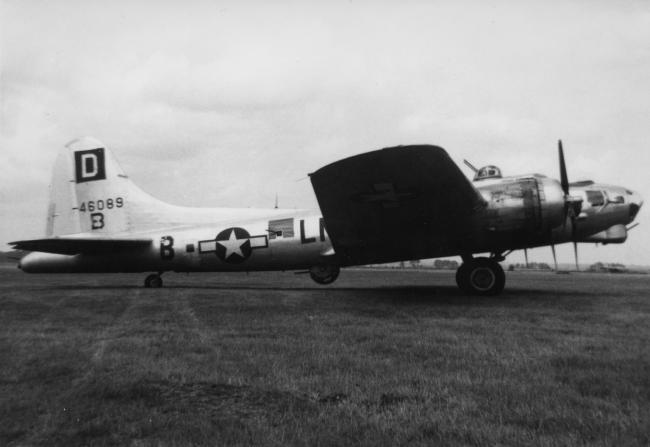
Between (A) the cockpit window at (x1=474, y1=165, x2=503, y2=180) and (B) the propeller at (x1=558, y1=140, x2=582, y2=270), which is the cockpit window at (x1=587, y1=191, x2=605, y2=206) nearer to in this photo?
(B) the propeller at (x1=558, y1=140, x2=582, y2=270)

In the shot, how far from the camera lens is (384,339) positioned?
5531 millimetres

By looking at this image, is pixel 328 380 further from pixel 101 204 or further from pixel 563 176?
pixel 101 204

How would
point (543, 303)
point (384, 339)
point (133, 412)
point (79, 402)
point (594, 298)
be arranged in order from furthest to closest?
point (594, 298), point (543, 303), point (384, 339), point (79, 402), point (133, 412)

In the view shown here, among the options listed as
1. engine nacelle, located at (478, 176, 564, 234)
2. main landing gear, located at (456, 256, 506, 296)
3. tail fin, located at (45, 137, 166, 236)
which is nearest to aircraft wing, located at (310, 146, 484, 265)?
engine nacelle, located at (478, 176, 564, 234)

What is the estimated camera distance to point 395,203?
34.6ft

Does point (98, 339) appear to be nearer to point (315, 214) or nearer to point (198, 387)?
point (198, 387)

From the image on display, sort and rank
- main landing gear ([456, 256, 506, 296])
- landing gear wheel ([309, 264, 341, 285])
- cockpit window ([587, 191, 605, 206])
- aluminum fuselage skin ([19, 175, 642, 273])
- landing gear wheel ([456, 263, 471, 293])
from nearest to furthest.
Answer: aluminum fuselage skin ([19, 175, 642, 273]), cockpit window ([587, 191, 605, 206]), main landing gear ([456, 256, 506, 296]), landing gear wheel ([456, 263, 471, 293]), landing gear wheel ([309, 264, 341, 285])

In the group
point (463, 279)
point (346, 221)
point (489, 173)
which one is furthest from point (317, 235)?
point (489, 173)

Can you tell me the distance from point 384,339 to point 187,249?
959cm

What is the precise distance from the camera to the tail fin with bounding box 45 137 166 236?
14.8 m

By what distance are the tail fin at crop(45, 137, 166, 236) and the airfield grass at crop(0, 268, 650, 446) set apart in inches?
308

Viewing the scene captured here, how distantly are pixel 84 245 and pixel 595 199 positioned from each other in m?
13.5

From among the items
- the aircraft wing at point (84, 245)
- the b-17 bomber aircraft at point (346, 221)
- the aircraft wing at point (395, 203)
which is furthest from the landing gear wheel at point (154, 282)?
the aircraft wing at point (395, 203)

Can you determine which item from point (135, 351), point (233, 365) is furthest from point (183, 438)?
point (135, 351)
